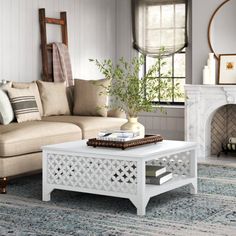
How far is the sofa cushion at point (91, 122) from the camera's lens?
6.24 meters

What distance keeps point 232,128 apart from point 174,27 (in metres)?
1.70

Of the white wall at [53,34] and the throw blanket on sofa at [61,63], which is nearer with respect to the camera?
the white wall at [53,34]

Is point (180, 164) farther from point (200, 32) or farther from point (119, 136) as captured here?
point (200, 32)

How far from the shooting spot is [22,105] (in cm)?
606

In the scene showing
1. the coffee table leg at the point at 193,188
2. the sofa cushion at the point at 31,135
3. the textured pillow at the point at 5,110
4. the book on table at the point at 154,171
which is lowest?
the coffee table leg at the point at 193,188

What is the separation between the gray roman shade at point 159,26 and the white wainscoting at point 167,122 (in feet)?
2.81

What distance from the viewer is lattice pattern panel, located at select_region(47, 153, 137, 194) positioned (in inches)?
167

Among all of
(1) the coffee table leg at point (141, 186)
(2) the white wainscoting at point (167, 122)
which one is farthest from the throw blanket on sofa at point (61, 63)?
(1) the coffee table leg at point (141, 186)

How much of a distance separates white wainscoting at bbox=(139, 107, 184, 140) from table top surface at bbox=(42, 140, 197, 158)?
3341 mm

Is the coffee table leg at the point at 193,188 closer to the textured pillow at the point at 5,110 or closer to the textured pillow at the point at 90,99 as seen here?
the textured pillow at the point at 5,110

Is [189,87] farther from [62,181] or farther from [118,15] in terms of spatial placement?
[62,181]

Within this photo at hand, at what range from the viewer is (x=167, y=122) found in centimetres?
833

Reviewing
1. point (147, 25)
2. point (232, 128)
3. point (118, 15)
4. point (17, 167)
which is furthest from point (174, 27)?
point (17, 167)

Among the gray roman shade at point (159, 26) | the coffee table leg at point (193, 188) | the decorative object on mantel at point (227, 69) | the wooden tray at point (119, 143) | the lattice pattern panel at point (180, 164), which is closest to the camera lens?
the wooden tray at point (119, 143)
